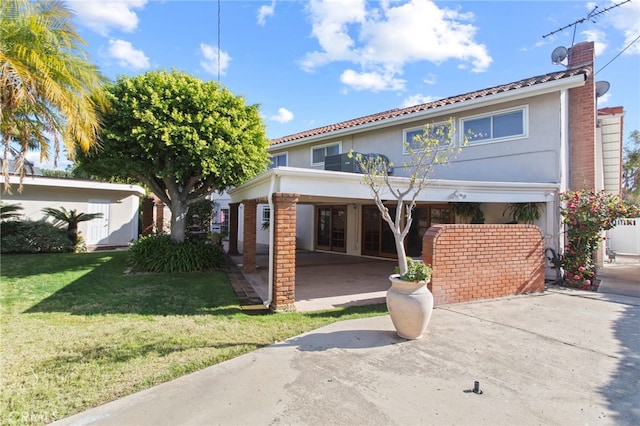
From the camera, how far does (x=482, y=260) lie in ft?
26.0

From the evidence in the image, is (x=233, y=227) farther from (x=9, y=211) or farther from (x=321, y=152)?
(x=9, y=211)

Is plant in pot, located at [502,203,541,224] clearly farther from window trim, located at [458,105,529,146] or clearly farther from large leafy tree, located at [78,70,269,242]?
large leafy tree, located at [78,70,269,242]

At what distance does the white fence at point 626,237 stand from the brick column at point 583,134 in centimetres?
1124

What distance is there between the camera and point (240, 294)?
828 centimetres

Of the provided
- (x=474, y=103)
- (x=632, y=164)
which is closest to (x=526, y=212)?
(x=474, y=103)

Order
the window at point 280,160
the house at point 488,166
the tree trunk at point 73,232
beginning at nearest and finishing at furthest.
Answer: the house at point 488,166 < the tree trunk at point 73,232 < the window at point 280,160

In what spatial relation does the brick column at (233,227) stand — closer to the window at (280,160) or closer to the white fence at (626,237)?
the window at (280,160)

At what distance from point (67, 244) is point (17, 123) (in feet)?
30.2

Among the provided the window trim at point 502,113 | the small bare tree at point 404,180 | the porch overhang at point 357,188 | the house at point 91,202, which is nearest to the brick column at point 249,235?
the porch overhang at point 357,188

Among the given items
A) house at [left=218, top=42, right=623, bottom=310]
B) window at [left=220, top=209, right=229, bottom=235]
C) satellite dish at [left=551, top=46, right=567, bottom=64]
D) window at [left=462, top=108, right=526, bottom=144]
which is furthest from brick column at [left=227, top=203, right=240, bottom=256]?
satellite dish at [left=551, top=46, right=567, bottom=64]

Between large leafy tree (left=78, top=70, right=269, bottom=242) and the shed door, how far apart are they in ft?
28.3

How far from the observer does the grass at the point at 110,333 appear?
3.76 m

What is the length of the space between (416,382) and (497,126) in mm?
9704

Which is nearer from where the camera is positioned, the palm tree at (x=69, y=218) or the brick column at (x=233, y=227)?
the brick column at (x=233, y=227)
